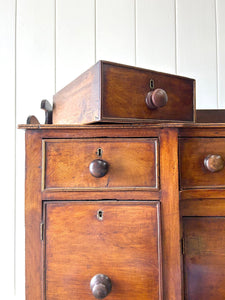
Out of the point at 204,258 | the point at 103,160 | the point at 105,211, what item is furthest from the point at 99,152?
the point at 204,258

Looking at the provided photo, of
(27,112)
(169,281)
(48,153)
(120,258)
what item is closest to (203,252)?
(169,281)

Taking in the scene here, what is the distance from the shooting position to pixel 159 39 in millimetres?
1161

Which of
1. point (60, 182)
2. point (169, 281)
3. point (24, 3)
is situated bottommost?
point (169, 281)

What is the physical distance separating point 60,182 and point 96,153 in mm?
117

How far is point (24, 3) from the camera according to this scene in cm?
115

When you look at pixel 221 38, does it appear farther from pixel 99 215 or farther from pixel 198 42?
pixel 99 215

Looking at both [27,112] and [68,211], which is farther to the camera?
[27,112]

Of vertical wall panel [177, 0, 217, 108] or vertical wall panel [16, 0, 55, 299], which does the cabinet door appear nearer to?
vertical wall panel [177, 0, 217, 108]

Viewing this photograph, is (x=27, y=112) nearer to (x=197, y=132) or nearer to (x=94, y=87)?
(x=94, y=87)

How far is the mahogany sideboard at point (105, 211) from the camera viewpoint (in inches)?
24.9

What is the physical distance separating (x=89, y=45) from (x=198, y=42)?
50 centimetres

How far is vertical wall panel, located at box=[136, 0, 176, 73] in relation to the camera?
116 centimetres

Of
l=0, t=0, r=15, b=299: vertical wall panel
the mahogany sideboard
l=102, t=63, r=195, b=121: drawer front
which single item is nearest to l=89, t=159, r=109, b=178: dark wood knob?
the mahogany sideboard

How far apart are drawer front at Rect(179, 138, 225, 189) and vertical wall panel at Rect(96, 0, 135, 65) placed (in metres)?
0.63
